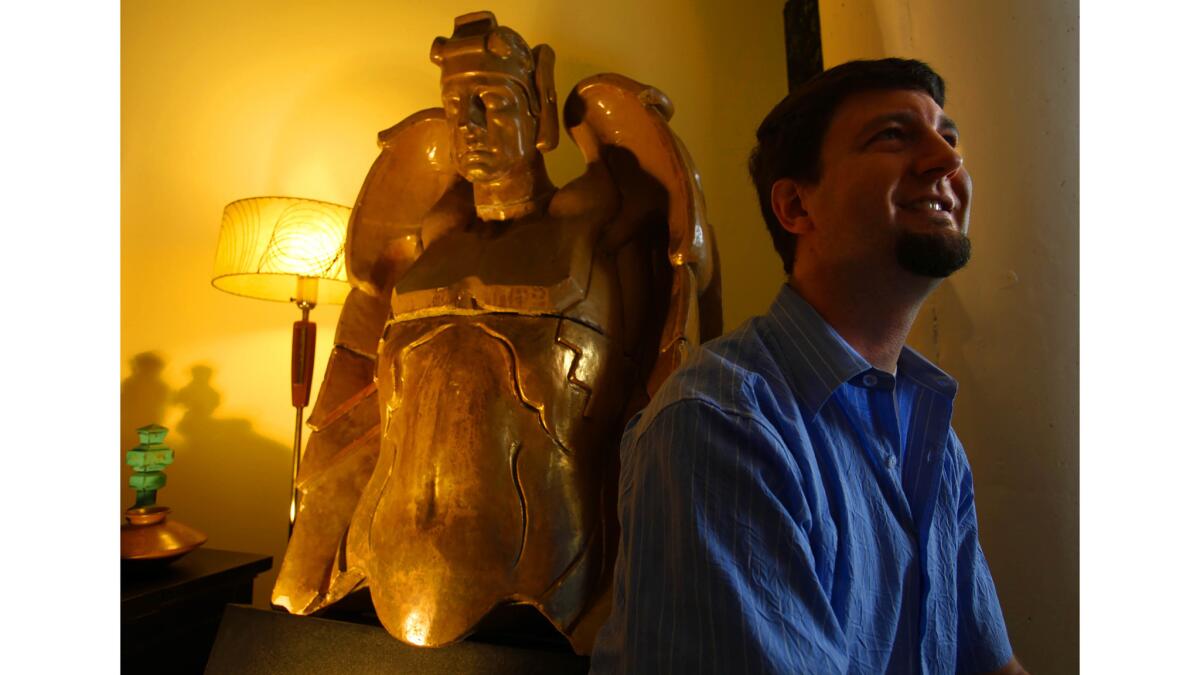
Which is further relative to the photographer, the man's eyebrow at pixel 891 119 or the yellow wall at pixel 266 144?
the yellow wall at pixel 266 144

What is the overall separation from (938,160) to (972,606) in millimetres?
501

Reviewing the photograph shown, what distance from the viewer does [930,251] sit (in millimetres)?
765

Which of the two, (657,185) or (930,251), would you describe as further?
(657,185)

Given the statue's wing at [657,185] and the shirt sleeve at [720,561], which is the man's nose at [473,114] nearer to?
the statue's wing at [657,185]

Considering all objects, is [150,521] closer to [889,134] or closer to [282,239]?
[282,239]

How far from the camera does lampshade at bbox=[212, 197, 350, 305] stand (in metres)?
1.67

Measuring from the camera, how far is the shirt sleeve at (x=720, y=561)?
53cm

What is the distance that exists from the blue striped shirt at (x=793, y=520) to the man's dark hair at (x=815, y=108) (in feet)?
0.57

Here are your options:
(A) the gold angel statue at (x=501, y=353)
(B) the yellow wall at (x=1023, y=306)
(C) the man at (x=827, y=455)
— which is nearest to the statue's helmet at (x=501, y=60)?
(A) the gold angel statue at (x=501, y=353)

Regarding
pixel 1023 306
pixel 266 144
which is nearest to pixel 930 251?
pixel 1023 306

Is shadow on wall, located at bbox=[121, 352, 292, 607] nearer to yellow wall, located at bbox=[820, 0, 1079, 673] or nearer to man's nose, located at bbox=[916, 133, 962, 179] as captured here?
yellow wall, located at bbox=[820, 0, 1079, 673]

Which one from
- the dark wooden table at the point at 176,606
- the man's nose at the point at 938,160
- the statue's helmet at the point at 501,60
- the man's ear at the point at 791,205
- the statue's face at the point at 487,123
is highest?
the statue's helmet at the point at 501,60

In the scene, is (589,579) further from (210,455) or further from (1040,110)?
(210,455)

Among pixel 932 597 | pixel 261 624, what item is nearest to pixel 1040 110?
pixel 932 597
